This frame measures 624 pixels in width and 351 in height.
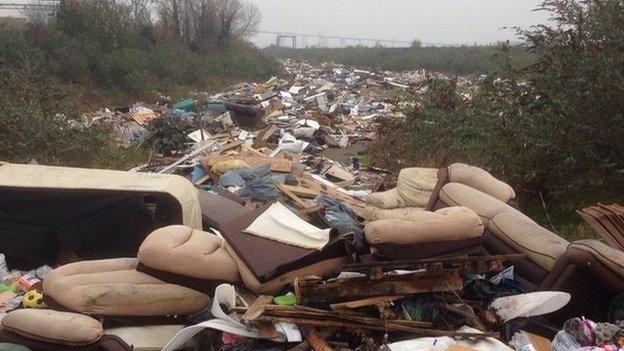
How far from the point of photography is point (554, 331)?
3.21m

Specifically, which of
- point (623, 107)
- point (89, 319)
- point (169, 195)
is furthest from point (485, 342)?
point (623, 107)

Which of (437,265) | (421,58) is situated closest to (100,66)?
(437,265)

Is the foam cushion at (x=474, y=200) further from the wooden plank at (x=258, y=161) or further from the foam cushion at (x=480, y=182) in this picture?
the wooden plank at (x=258, y=161)

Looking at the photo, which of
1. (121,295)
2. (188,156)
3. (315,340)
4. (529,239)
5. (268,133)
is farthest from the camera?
(268,133)

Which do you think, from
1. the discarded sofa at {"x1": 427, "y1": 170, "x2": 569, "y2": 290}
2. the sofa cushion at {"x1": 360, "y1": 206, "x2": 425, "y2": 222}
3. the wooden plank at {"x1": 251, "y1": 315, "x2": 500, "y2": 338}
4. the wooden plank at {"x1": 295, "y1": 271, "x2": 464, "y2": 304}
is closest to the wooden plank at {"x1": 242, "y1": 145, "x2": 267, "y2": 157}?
the sofa cushion at {"x1": 360, "y1": 206, "x2": 425, "y2": 222}

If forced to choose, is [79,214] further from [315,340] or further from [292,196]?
[315,340]

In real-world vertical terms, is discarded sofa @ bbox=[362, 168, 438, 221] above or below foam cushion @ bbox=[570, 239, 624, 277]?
below

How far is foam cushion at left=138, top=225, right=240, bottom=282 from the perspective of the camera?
343 cm

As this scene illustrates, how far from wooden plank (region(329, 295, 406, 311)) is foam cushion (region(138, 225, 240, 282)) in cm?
79

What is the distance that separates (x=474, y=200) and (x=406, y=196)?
1.36m

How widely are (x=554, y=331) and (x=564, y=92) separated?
435cm

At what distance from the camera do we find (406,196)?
5809 millimetres

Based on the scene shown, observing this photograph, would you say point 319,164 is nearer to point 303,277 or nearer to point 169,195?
point 169,195

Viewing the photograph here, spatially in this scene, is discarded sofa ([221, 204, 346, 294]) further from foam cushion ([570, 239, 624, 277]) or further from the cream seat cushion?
the cream seat cushion
